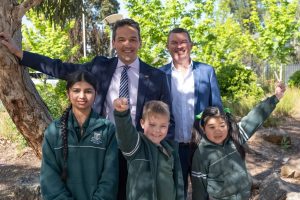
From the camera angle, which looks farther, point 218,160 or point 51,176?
point 218,160

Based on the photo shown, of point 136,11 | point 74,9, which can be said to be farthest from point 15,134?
point 136,11

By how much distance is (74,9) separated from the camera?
16.9 feet

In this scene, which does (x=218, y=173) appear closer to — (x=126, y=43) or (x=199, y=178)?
(x=199, y=178)

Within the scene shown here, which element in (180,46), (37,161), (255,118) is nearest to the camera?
(255,118)

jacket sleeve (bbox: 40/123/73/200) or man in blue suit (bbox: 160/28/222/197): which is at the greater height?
man in blue suit (bbox: 160/28/222/197)

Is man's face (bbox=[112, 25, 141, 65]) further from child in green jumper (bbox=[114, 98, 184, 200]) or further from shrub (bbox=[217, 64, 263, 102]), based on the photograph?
shrub (bbox=[217, 64, 263, 102])

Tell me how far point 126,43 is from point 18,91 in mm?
1242

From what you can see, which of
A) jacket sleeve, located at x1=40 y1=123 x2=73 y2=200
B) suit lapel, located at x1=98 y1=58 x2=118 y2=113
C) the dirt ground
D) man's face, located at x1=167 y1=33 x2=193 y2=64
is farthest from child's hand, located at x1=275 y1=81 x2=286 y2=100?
the dirt ground

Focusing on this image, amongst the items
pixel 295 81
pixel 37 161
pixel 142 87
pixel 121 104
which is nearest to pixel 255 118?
pixel 142 87

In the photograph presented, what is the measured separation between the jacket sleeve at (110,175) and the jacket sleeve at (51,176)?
7.7 inches

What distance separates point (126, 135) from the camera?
225 centimetres

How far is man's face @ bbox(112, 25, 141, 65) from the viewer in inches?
106

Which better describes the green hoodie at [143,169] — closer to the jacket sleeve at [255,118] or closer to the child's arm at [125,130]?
the child's arm at [125,130]

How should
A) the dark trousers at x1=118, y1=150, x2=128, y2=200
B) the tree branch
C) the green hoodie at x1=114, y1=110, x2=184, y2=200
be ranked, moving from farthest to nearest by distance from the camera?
1. the tree branch
2. the dark trousers at x1=118, y1=150, x2=128, y2=200
3. the green hoodie at x1=114, y1=110, x2=184, y2=200
